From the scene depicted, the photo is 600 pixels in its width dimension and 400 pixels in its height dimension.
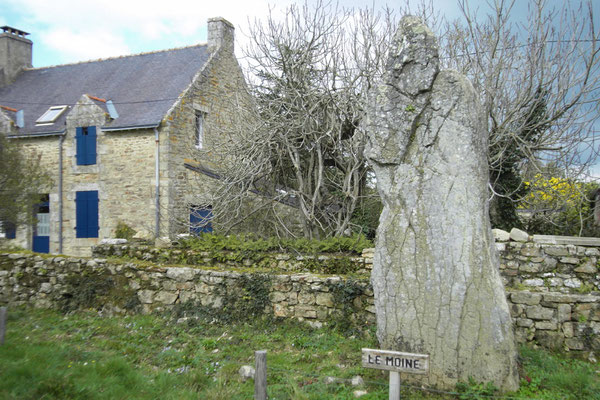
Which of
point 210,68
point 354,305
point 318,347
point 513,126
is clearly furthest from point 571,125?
point 210,68

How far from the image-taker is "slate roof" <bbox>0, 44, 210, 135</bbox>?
51.9ft

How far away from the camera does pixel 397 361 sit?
363 centimetres

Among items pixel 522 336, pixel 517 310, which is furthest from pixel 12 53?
pixel 522 336

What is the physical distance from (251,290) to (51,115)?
48.1 ft

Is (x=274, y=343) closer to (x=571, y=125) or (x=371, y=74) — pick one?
(x=371, y=74)

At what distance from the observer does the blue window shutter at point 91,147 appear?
52.0 ft

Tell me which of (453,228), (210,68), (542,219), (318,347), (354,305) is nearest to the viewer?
(453,228)

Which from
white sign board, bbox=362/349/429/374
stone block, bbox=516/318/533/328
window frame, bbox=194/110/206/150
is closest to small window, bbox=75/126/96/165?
window frame, bbox=194/110/206/150

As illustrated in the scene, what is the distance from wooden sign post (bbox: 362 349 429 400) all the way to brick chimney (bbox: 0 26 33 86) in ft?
74.7

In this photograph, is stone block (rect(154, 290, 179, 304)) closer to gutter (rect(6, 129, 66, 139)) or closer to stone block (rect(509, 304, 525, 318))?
stone block (rect(509, 304, 525, 318))

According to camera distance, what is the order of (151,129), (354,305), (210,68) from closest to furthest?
(354,305) < (151,129) < (210,68)

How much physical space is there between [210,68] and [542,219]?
1226 cm

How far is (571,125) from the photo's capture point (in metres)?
10.9

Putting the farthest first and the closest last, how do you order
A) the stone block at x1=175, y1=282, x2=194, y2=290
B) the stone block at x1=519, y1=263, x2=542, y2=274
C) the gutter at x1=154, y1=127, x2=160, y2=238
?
the gutter at x1=154, y1=127, x2=160, y2=238 < the stone block at x1=519, y1=263, x2=542, y2=274 < the stone block at x1=175, y1=282, x2=194, y2=290
